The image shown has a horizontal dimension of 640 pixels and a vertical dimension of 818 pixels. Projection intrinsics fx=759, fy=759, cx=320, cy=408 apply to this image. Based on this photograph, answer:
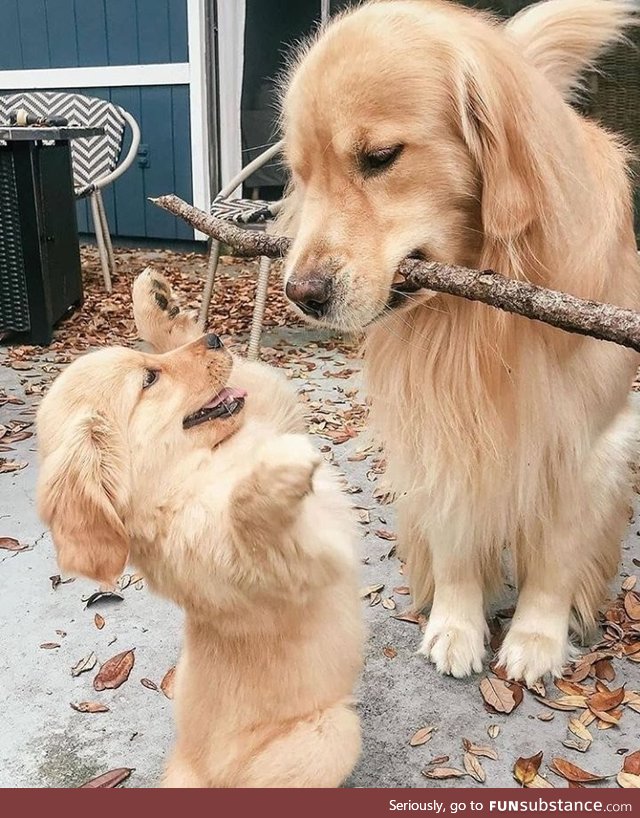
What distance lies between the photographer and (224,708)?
130 cm

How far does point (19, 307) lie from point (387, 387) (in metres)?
3.07

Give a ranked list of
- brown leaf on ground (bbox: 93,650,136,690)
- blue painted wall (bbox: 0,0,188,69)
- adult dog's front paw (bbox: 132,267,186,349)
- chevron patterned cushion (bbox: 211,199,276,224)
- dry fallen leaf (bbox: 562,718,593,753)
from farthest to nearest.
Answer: blue painted wall (bbox: 0,0,188,69) < chevron patterned cushion (bbox: 211,199,276,224) < brown leaf on ground (bbox: 93,650,136,690) < adult dog's front paw (bbox: 132,267,186,349) < dry fallen leaf (bbox: 562,718,593,753)

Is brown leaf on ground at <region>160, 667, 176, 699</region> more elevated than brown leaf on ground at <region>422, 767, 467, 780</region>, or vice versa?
brown leaf on ground at <region>422, 767, 467, 780</region>

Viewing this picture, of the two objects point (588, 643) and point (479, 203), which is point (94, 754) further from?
point (479, 203)

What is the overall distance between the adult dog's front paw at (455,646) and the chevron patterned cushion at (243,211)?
7.54ft

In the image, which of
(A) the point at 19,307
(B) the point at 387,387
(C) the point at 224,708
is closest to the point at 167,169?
(A) the point at 19,307

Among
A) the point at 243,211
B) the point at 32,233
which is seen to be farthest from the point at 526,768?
the point at 32,233

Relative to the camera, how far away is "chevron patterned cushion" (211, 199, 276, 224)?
357cm

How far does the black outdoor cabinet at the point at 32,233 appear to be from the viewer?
388cm

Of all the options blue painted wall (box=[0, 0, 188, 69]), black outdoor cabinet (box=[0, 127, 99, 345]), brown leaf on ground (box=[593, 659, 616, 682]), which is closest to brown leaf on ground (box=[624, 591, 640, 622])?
brown leaf on ground (box=[593, 659, 616, 682])

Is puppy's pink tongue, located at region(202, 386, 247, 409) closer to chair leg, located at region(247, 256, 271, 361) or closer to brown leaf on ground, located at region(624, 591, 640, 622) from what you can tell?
brown leaf on ground, located at region(624, 591, 640, 622)

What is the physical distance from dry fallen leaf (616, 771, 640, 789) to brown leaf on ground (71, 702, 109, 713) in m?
1.08

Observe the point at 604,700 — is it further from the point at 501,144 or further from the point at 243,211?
the point at 243,211

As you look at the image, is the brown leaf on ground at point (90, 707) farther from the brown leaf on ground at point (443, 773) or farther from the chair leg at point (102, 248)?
the chair leg at point (102, 248)
